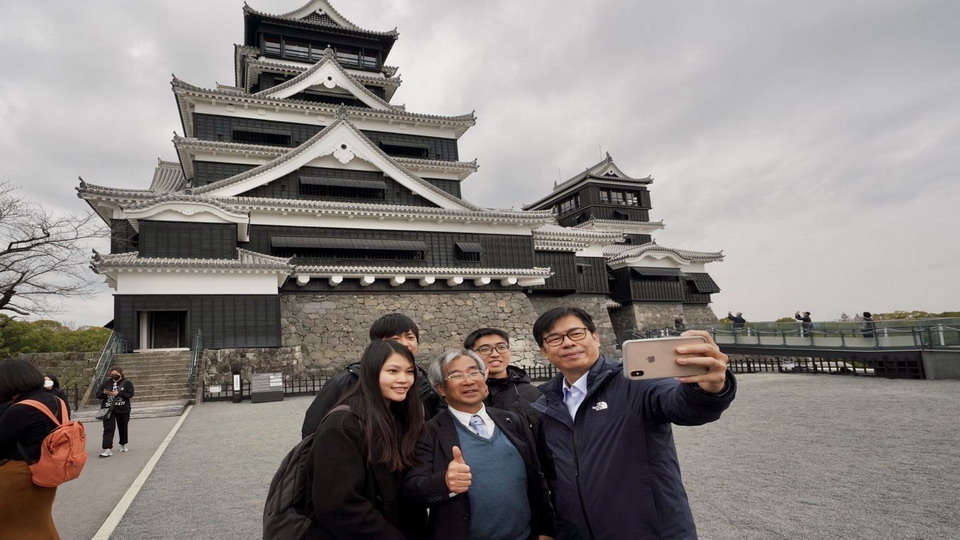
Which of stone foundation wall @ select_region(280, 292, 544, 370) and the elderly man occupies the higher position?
stone foundation wall @ select_region(280, 292, 544, 370)

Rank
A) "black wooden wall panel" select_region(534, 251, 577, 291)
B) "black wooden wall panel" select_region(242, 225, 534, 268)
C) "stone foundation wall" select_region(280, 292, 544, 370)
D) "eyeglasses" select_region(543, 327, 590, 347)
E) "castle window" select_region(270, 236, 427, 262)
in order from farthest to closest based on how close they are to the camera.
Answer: "black wooden wall panel" select_region(534, 251, 577, 291) → "black wooden wall panel" select_region(242, 225, 534, 268) → "castle window" select_region(270, 236, 427, 262) → "stone foundation wall" select_region(280, 292, 544, 370) → "eyeglasses" select_region(543, 327, 590, 347)

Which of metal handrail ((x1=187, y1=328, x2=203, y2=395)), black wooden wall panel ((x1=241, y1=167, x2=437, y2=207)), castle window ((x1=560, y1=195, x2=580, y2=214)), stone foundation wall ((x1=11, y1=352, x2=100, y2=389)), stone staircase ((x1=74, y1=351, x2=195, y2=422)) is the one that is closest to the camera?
stone staircase ((x1=74, y1=351, x2=195, y2=422))

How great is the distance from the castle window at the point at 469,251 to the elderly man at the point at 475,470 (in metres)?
18.2

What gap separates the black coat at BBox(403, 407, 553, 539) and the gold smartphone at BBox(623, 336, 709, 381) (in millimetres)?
954

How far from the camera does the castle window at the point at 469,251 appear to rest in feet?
68.1

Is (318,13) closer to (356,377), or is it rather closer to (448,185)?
(448,185)

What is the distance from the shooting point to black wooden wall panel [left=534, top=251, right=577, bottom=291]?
24234 millimetres

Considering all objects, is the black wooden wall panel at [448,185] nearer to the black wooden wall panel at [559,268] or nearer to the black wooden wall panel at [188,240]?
the black wooden wall panel at [559,268]

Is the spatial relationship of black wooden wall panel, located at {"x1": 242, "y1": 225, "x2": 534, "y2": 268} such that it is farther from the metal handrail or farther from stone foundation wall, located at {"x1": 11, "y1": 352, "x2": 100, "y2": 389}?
stone foundation wall, located at {"x1": 11, "y1": 352, "x2": 100, "y2": 389}

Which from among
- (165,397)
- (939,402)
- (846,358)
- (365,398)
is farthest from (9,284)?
(846,358)

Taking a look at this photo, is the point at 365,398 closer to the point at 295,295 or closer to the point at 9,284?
the point at 295,295

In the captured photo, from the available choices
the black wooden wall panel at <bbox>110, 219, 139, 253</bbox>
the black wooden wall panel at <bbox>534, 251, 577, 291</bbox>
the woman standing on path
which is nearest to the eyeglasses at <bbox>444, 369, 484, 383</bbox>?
the woman standing on path

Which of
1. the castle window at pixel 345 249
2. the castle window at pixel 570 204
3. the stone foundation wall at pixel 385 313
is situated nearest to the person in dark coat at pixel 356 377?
the stone foundation wall at pixel 385 313

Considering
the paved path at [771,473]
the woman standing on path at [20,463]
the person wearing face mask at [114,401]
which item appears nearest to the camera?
the woman standing on path at [20,463]
